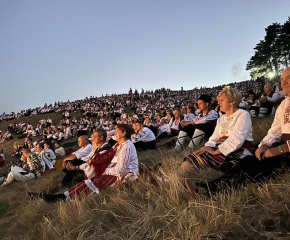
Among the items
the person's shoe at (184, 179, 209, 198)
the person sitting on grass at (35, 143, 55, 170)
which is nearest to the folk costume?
the person's shoe at (184, 179, 209, 198)

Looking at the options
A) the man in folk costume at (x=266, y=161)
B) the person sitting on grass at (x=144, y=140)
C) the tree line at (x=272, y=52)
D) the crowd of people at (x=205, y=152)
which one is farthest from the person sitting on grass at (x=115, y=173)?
the tree line at (x=272, y=52)

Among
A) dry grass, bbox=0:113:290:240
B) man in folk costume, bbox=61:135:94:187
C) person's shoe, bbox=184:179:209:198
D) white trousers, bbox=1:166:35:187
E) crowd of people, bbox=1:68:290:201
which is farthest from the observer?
white trousers, bbox=1:166:35:187

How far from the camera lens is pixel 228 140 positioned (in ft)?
9.53

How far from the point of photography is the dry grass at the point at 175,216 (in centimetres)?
197

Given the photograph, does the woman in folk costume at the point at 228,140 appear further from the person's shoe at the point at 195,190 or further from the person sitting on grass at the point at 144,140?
the person sitting on grass at the point at 144,140

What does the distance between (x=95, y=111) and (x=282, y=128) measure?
23.0m

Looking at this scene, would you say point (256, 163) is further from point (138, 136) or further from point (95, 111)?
point (95, 111)

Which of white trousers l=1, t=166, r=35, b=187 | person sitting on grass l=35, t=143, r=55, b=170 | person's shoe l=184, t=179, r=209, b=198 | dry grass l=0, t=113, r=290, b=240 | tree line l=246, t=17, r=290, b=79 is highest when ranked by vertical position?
tree line l=246, t=17, r=290, b=79

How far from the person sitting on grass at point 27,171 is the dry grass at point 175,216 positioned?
369 centimetres

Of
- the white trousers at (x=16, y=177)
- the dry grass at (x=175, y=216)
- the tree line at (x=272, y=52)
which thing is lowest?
the white trousers at (x=16, y=177)

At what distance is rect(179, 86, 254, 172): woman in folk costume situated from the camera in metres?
2.89

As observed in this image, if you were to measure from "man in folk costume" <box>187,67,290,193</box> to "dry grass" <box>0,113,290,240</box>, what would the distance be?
11 centimetres

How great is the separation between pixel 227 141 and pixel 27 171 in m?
6.29

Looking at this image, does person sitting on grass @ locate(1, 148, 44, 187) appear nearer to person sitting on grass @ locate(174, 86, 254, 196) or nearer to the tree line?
person sitting on grass @ locate(174, 86, 254, 196)
